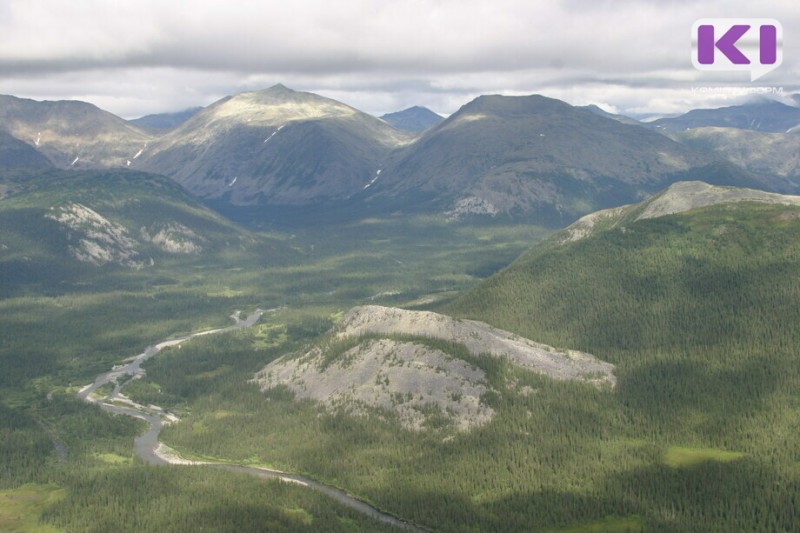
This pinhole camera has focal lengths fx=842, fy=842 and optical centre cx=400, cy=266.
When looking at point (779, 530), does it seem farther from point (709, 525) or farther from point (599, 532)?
point (599, 532)

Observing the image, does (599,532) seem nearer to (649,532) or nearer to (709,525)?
(649,532)

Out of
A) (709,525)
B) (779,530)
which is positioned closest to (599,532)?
(709,525)

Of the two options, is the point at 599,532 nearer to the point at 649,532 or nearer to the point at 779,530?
the point at 649,532

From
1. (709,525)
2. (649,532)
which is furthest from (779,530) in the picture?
(649,532)

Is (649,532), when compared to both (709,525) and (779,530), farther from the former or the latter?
(779,530)

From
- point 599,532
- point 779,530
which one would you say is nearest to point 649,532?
point 599,532
